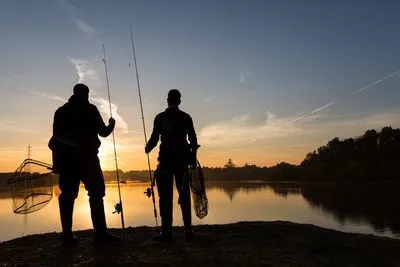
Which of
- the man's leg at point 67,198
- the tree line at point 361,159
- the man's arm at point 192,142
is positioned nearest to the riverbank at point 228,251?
the man's leg at point 67,198

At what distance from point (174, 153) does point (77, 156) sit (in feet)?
5.58

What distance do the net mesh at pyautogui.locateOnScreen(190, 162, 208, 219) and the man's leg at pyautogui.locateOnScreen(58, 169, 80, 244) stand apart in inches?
85.7

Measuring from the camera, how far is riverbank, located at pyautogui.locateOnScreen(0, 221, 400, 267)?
6.21 metres

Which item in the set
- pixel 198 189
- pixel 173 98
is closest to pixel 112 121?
pixel 173 98

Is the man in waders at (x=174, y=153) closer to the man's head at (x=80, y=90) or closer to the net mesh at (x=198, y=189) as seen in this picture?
the net mesh at (x=198, y=189)

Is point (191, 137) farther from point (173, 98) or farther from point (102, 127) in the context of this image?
point (102, 127)

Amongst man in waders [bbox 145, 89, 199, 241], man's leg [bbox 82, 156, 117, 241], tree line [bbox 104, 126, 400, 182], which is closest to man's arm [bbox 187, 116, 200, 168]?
man in waders [bbox 145, 89, 199, 241]

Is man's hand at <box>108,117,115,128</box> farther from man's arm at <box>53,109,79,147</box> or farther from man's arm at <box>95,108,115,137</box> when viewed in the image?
man's arm at <box>53,109,79,147</box>

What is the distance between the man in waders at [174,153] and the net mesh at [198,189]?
0.43 metres

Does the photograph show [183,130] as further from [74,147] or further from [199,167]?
[74,147]

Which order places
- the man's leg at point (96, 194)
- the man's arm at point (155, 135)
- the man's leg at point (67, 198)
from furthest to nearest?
the man's arm at point (155, 135) < the man's leg at point (96, 194) < the man's leg at point (67, 198)

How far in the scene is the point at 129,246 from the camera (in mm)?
7246

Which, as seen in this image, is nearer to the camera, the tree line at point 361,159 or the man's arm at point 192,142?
the man's arm at point 192,142

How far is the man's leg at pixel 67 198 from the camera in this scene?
7.63 meters
